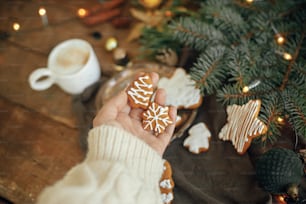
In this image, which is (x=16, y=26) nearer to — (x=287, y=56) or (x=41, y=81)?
(x=41, y=81)

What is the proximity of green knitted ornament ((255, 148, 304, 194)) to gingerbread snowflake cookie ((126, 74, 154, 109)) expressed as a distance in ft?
0.98

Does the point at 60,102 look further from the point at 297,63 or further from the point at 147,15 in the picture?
the point at 297,63

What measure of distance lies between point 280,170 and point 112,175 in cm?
34

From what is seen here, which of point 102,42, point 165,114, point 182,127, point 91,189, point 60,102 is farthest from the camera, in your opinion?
point 102,42

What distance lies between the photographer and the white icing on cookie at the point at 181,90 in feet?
3.07

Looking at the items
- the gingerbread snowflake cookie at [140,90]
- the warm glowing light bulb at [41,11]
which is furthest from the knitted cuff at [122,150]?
the warm glowing light bulb at [41,11]

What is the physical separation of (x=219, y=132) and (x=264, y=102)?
0.47 ft

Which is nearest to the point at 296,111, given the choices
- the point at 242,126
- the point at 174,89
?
the point at 242,126

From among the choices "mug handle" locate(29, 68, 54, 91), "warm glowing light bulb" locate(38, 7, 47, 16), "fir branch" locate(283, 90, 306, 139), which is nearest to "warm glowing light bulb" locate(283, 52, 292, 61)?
"fir branch" locate(283, 90, 306, 139)

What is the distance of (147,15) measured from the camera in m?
1.14

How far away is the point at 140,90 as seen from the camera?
81cm

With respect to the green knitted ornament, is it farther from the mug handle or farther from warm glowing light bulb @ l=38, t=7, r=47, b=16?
warm glowing light bulb @ l=38, t=7, r=47, b=16

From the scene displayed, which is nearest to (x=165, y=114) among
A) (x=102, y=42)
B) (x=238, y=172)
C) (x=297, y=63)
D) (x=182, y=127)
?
(x=182, y=127)

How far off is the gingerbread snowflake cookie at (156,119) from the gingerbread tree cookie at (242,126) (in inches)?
6.1
